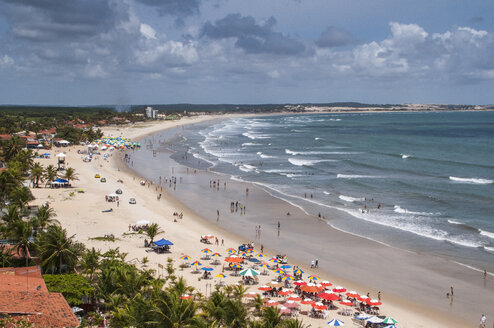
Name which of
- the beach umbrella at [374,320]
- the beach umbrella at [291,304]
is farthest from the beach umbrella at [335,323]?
the beach umbrella at [291,304]

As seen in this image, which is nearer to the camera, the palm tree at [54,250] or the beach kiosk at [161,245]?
the palm tree at [54,250]

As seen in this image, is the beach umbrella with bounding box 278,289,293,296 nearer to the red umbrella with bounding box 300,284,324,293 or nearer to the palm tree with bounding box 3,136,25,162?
the red umbrella with bounding box 300,284,324,293

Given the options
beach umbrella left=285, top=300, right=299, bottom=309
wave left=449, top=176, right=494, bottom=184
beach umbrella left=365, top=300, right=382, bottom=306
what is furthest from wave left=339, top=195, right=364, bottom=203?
beach umbrella left=285, top=300, right=299, bottom=309

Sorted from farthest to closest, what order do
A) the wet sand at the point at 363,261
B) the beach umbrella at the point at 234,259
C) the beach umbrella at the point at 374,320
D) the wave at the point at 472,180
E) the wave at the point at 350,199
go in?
the wave at the point at 472,180, the wave at the point at 350,199, the beach umbrella at the point at 234,259, the wet sand at the point at 363,261, the beach umbrella at the point at 374,320

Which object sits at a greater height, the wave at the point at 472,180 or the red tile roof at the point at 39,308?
the red tile roof at the point at 39,308

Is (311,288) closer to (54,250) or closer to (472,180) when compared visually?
(54,250)

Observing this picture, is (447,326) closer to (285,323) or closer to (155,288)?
(285,323)

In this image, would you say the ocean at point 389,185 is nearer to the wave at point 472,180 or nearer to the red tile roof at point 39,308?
the wave at point 472,180
